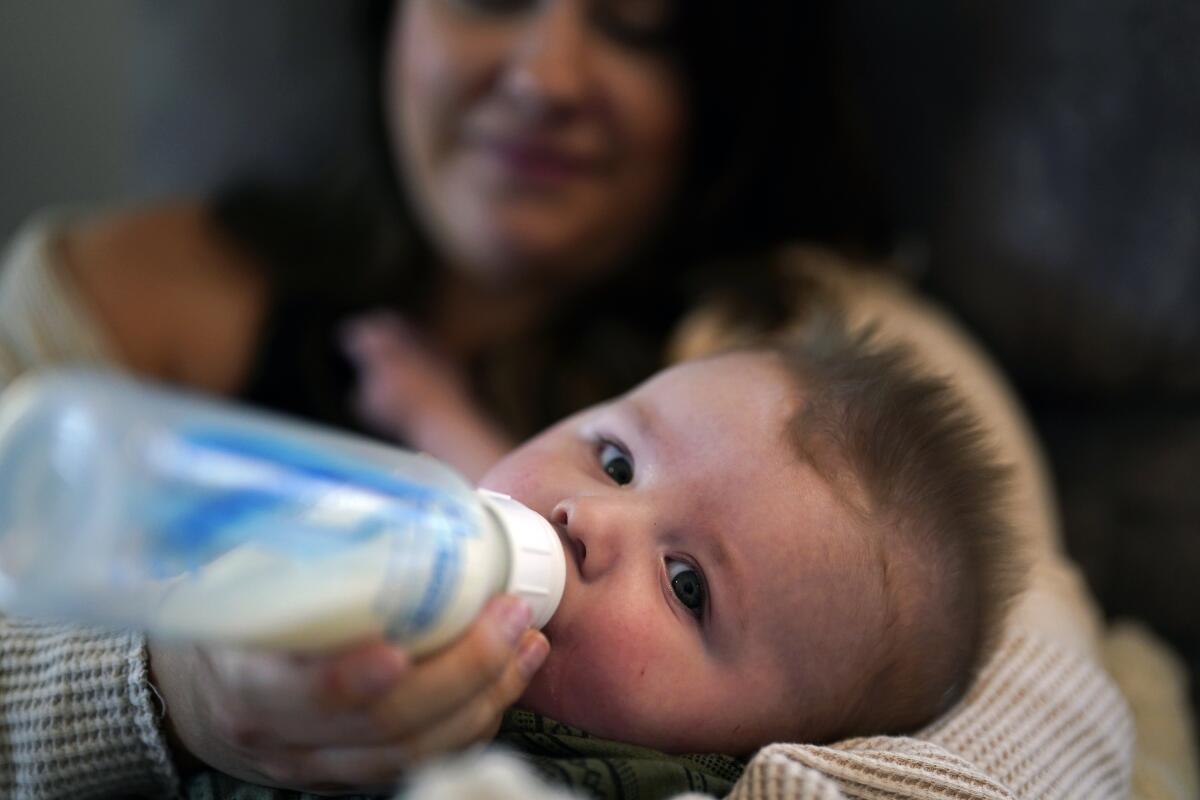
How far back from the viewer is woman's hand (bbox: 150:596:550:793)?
1.86 feet

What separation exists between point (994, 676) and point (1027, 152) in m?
0.81

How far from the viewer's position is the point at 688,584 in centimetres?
76

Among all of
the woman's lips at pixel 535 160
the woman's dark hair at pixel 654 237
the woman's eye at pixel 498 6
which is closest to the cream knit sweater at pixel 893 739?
the woman's dark hair at pixel 654 237

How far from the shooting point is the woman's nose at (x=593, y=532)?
0.72 meters

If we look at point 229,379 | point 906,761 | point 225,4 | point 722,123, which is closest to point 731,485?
point 906,761

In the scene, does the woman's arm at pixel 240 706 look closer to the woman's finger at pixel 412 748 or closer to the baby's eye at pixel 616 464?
the woman's finger at pixel 412 748

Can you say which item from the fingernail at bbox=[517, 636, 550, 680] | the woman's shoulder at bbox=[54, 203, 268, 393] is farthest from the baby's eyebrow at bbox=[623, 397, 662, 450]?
the woman's shoulder at bbox=[54, 203, 268, 393]

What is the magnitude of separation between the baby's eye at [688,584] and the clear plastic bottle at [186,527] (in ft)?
0.81

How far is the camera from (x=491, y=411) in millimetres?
1474

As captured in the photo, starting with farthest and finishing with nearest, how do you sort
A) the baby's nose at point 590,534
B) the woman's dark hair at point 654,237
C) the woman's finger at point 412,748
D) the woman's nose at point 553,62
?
the woman's dark hair at point 654,237 < the woman's nose at point 553,62 < the baby's nose at point 590,534 < the woman's finger at point 412,748

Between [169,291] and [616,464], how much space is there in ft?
3.24

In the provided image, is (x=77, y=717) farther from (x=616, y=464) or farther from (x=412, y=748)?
(x=616, y=464)

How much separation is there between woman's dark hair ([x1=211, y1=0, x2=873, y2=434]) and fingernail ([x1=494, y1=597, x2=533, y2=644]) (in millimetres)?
762

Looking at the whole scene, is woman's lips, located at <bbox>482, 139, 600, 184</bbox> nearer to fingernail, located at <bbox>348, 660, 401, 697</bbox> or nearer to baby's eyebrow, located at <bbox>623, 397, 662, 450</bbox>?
baby's eyebrow, located at <bbox>623, 397, 662, 450</bbox>
